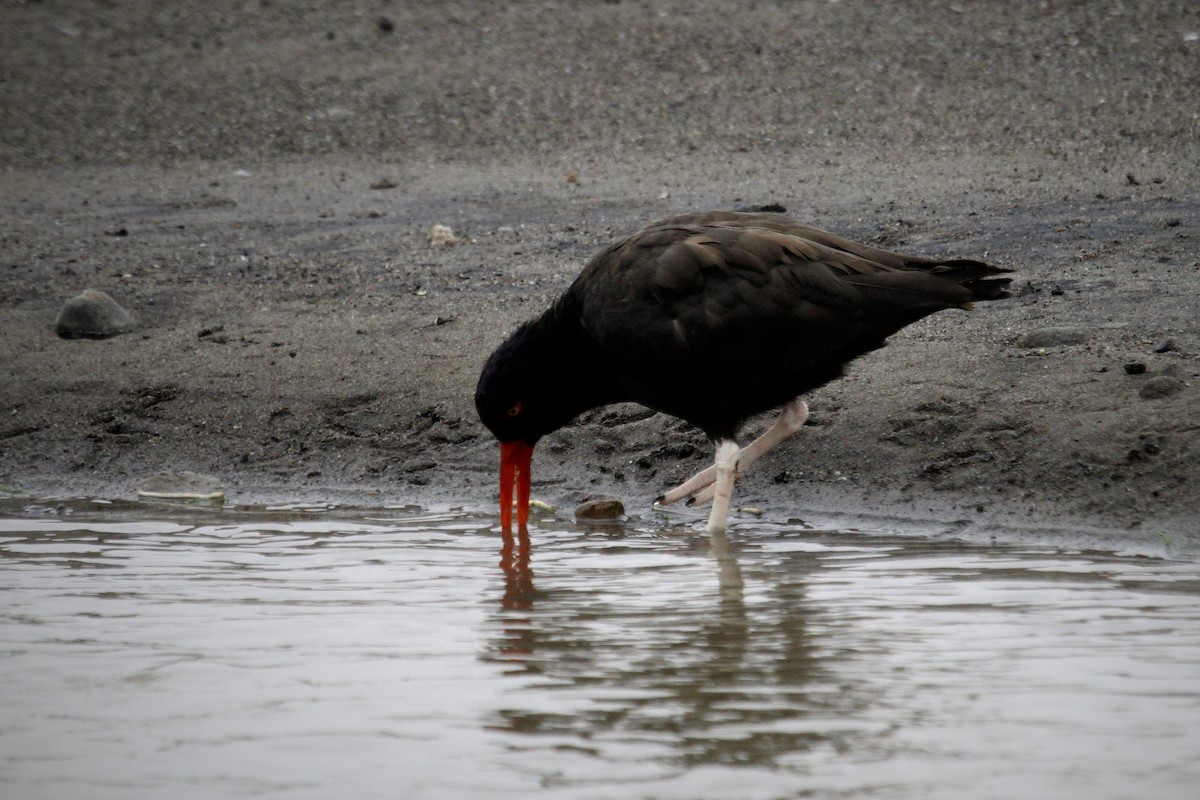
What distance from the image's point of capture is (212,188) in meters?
12.0

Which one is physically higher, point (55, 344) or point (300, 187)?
point (300, 187)

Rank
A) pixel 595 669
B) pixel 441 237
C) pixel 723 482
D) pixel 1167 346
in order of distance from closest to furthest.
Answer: pixel 595 669
pixel 723 482
pixel 1167 346
pixel 441 237

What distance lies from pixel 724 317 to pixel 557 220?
4458 mm

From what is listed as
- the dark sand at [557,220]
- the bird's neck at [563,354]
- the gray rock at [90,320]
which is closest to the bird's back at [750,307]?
the bird's neck at [563,354]

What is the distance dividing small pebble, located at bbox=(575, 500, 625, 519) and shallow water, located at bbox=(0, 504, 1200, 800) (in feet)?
1.27

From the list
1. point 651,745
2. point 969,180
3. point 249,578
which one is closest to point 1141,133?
point 969,180

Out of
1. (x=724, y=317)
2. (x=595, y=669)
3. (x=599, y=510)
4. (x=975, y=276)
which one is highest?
(x=975, y=276)

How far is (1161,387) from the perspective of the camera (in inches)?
247

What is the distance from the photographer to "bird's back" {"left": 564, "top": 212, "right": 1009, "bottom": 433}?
5.88 meters

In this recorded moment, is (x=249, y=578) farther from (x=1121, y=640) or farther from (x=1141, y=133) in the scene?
(x=1141, y=133)

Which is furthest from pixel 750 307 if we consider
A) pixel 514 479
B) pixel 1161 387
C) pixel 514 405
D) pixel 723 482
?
pixel 1161 387

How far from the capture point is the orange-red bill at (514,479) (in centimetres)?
622

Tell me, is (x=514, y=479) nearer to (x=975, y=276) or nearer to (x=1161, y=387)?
(x=975, y=276)

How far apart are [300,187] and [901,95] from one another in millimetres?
4937
